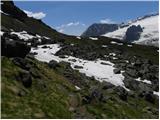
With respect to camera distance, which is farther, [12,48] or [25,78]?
[12,48]

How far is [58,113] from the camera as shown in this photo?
27.6 meters

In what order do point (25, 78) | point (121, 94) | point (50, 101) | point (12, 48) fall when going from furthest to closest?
point (121, 94), point (12, 48), point (25, 78), point (50, 101)

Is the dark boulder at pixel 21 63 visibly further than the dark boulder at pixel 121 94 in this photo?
No

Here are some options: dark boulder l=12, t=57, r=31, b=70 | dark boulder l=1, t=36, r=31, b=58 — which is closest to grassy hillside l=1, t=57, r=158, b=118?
dark boulder l=12, t=57, r=31, b=70

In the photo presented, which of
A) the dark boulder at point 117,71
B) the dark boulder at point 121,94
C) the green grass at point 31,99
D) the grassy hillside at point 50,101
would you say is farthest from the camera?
the dark boulder at point 117,71

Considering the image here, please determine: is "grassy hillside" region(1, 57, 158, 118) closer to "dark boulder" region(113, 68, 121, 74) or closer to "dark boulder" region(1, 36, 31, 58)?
"dark boulder" region(1, 36, 31, 58)

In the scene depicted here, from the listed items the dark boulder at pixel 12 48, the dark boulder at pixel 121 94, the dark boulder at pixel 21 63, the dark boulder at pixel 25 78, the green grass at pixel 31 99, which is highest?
the dark boulder at pixel 12 48

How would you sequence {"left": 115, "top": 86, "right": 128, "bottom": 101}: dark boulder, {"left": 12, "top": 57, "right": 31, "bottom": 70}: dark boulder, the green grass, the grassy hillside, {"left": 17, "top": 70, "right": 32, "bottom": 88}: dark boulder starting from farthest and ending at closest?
{"left": 115, "top": 86, "right": 128, "bottom": 101}: dark boulder < {"left": 12, "top": 57, "right": 31, "bottom": 70}: dark boulder < {"left": 17, "top": 70, "right": 32, "bottom": 88}: dark boulder < the grassy hillside < the green grass

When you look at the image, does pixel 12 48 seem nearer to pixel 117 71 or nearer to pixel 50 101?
pixel 50 101

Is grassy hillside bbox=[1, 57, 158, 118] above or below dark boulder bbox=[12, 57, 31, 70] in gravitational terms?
below

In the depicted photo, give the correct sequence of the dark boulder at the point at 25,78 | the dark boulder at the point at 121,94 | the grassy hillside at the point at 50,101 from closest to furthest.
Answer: the grassy hillside at the point at 50,101 → the dark boulder at the point at 25,78 → the dark boulder at the point at 121,94

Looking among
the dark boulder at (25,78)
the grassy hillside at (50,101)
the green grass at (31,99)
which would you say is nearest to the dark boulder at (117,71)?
the grassy hillside at (50,101)

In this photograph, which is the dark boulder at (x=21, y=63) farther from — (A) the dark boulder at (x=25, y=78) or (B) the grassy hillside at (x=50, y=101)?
(A) the dark boulder at (x=25, y=78)

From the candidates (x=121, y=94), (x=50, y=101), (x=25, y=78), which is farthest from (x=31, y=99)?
(x=121, y=94)
